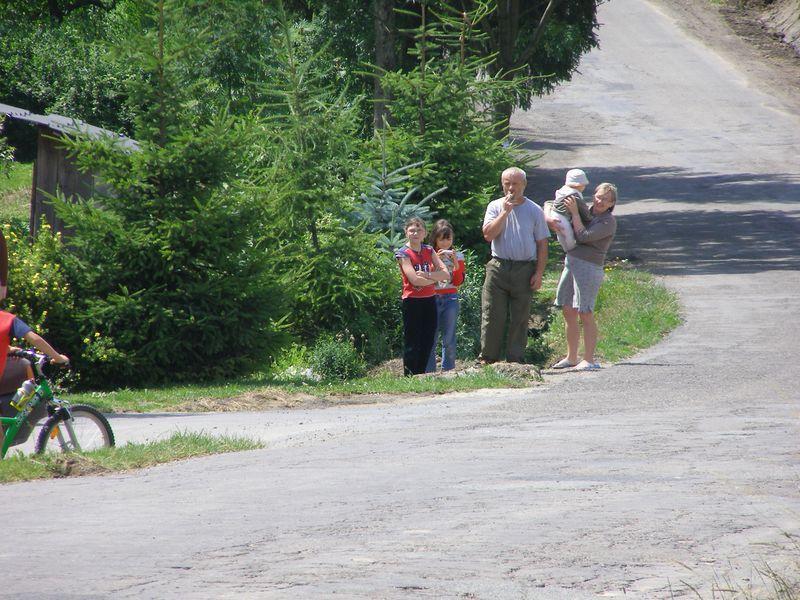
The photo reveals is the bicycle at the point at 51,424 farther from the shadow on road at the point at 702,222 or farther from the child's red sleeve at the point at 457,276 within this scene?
the shadow on road at the point at 702,222

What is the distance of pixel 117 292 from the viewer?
14062 mm

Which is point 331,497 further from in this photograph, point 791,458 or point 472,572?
point 791,458

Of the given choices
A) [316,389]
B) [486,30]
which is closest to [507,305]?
[316,389]

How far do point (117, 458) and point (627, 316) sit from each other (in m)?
10.4

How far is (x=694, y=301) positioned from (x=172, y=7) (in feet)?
29.8

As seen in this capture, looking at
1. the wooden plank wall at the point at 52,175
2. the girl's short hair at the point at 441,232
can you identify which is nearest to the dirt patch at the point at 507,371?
the girl's short hair at the point at 441,232

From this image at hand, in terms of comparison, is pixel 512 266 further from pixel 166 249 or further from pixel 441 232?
pixel 166 249

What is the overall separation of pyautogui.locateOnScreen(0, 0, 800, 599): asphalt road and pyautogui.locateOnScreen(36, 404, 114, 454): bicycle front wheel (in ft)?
2.39

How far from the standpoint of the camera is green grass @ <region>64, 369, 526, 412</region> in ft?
39.7

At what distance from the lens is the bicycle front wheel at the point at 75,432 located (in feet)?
29.0

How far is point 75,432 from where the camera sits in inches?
352

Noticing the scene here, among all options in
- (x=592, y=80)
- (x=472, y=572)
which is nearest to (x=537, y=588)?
(x=472, y=572)

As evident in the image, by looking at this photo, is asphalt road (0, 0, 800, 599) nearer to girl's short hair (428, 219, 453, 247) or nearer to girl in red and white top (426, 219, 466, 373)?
girl in red and white top (426, 219, 466, 373)

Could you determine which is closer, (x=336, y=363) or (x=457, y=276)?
(x=457, y=276)
